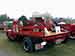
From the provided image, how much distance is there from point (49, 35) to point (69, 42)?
116 inches

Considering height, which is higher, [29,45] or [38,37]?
[38,37]

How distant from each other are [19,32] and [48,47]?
1.83 meters

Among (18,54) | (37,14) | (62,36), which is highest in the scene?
(37,14)

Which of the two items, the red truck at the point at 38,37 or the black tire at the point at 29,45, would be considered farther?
the black tire at the point at 29,45

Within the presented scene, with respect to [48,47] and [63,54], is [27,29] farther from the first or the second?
[63,54]

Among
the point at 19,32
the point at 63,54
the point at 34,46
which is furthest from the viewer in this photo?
the point at 19,32

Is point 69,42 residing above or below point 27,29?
below

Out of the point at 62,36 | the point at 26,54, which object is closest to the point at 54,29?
the point at 62,36

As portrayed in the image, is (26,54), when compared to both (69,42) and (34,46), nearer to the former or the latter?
(34,46)

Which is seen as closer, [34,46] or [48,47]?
[34,46]

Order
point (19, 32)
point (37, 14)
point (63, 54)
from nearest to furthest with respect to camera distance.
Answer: point (63, 54), point (19, 32), point (37, 14)

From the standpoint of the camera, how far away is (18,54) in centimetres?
847

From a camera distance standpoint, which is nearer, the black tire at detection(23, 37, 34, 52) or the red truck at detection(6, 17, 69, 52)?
the red truck at detection(6, 17, 69, 52)

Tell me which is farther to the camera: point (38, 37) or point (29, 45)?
point (29, 45)
